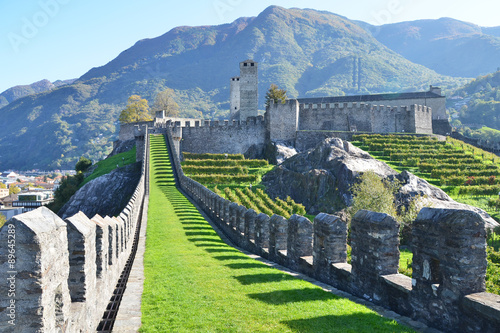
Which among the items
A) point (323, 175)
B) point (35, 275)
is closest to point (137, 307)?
point (35, 275)

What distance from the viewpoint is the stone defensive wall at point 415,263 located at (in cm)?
605

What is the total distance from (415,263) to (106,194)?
148ft

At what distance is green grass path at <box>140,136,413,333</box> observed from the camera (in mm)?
6383

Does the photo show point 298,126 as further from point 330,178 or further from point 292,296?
point 292,296

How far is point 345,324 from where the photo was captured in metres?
6.40

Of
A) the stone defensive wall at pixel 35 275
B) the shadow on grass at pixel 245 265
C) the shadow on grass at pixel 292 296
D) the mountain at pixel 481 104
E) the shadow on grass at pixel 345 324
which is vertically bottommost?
the shadow on grass at pixel 245 265

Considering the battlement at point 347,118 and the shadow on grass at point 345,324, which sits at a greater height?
the battlement at point 347,118

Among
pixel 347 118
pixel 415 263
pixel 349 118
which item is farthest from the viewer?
pixel 347 118

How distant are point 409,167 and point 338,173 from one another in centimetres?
1125

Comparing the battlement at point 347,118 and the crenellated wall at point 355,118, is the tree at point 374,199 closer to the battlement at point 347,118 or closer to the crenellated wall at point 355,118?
the battlement at point 347,118

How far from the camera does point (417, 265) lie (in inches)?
273

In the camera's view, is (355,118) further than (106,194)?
Yes

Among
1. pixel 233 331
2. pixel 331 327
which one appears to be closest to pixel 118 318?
pixel 233 331

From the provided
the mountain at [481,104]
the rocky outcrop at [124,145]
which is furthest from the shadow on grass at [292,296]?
the mountain at [481,104]
